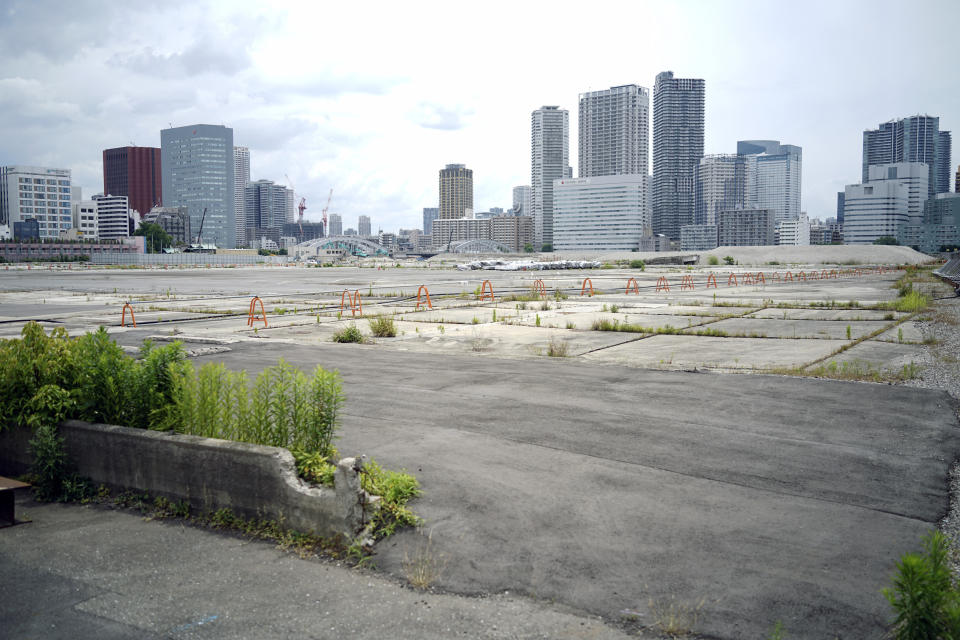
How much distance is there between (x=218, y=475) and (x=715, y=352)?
13412mm

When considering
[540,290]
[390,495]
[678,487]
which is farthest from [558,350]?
[540,290]

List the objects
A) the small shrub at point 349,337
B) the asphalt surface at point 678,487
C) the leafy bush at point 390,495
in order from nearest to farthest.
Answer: the asphalt surface at point 678,487 → the leafy bush at point 390,495 → the small shrub at point 349,337

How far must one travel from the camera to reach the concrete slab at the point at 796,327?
20.6 meters

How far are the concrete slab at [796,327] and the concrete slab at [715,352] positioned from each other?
1.43 meters

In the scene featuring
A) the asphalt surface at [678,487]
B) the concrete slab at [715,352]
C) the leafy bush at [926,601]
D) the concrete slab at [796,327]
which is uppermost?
the leafy bush at [926,601]

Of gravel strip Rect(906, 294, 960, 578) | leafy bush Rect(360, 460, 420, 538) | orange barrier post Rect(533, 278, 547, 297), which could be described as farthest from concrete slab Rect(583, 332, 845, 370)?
orange barrier post Rect(533, 278, 547, 297)

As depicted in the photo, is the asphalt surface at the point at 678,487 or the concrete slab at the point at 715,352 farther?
the concrete slab at the point at 715,352

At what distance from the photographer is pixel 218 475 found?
6.37 metres

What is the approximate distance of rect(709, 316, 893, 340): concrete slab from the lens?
67.4ft

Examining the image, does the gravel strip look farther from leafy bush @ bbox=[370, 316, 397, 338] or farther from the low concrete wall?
leafy bush @ bbox=[370, 316, 397, 338]

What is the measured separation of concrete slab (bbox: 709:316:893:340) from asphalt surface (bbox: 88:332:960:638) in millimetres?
8678

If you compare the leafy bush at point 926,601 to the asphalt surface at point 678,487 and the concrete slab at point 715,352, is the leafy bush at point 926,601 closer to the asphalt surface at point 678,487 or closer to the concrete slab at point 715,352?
the asphalt surface at point 678,487

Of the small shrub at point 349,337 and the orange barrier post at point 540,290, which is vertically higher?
the orange barrier post at point 540,290

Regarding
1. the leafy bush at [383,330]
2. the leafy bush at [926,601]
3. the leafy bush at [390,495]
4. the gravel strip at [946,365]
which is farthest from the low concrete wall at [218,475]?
the leafy bush at [383,330]
